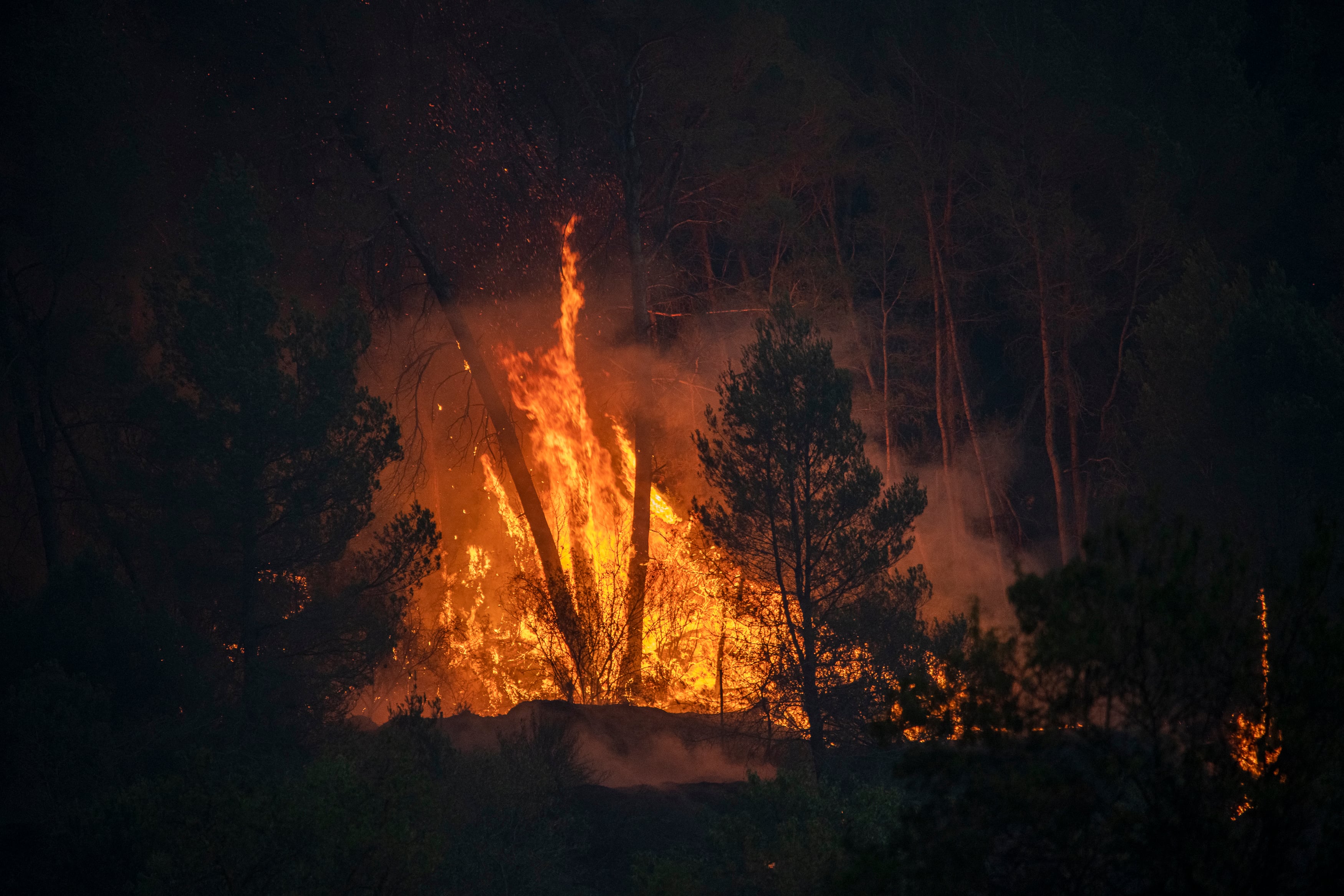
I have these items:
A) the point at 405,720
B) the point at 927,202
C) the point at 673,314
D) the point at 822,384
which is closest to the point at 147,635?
the point at 405,720

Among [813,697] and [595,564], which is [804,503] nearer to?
[813,697]

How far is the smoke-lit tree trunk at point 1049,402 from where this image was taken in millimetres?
21062

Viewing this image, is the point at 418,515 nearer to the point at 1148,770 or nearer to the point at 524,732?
the point at 524,732

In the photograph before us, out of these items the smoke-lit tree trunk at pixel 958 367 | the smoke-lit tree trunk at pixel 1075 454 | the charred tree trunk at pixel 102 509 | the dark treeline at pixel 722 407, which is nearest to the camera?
the dark treeline at pixel 722 407

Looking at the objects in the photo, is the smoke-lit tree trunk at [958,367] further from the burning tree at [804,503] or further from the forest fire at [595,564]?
the burning tree at [804,503]

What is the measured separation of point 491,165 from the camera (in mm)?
16969

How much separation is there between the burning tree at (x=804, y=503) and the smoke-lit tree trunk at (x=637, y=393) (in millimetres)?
4315

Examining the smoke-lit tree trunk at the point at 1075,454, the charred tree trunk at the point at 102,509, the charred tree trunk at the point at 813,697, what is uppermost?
the smoke-lit tree trunk at the point at 1075,454

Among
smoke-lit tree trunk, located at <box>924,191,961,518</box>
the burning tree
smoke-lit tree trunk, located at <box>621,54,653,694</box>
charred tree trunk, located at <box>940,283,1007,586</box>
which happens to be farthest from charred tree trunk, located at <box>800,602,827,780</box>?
smoke-lit tree trunk, located at <box>924,191,961,518</box>

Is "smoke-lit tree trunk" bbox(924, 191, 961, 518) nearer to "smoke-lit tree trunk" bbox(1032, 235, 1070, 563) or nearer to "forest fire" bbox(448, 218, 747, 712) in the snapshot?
"smoke-lit tree trunk" bbox(1032, 235, 1070, 563)

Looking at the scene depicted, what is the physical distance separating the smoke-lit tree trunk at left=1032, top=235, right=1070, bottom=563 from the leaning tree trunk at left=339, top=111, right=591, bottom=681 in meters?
10.1

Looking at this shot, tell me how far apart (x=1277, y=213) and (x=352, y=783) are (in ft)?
63.1

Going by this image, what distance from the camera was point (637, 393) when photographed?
18250 mm

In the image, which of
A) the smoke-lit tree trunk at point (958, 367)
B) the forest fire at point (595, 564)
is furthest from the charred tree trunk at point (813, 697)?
the smoke-lit tree trunk at point (958, 367)
